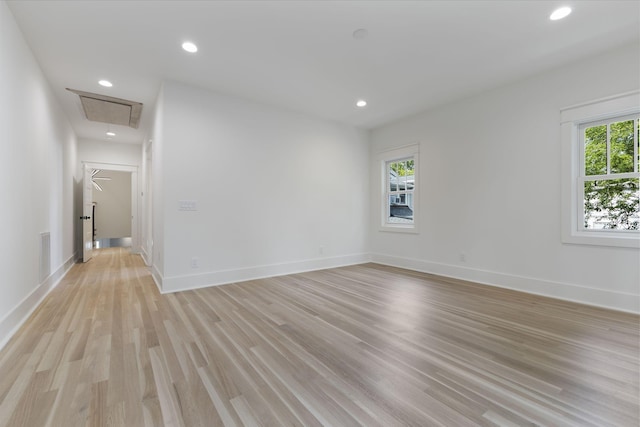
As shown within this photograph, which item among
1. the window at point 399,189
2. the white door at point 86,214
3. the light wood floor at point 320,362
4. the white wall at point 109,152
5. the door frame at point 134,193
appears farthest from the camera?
the door frame at point 134,193

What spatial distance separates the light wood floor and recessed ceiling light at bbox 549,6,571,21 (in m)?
2.77

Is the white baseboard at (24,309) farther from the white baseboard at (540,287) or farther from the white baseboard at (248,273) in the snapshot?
the white baseboard at (540,287)

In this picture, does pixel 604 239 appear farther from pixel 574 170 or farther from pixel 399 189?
pixel 399 189

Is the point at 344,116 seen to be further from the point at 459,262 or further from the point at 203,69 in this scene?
the point at 459,262

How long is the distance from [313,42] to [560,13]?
221 cm

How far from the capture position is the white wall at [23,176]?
2189 millimetres

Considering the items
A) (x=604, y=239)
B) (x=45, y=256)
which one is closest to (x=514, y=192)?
(x=604, y=239)

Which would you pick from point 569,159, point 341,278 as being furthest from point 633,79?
point 341,278

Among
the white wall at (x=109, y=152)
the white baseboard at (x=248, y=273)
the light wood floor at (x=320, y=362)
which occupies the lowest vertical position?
the light wood floor at (x=320, y=362)

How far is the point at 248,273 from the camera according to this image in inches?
162

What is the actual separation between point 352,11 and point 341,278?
3.35m

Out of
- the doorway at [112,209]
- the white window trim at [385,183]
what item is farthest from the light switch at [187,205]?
the doorway at [112,209]

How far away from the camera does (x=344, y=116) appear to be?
500cm

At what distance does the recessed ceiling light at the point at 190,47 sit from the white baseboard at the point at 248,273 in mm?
2689
